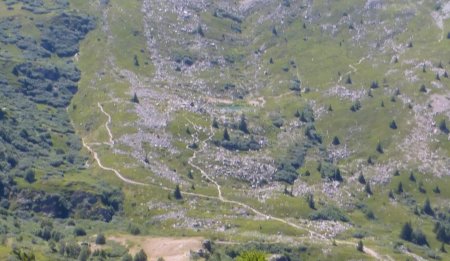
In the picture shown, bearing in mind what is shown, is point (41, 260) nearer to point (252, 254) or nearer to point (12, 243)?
point (12, 243)

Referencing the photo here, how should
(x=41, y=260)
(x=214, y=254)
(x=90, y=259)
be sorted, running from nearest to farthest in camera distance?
(x=41, y=260)
(x=90, y=259)
(x=214, y=254)

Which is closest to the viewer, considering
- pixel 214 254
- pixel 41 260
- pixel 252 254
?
pixel 252 254

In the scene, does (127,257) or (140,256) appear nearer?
(127,257)

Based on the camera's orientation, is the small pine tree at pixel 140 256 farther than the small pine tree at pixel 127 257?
Yes

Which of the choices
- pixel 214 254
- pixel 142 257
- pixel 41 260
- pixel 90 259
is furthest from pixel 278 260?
pixel 41 260

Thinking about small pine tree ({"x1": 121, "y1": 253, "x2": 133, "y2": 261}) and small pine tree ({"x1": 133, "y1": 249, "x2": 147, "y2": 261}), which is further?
small pine tree ({"x1": 133, "y1": 249, "x2": 147, "y2": 261})

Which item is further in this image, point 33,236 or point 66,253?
Answer: point 33,236

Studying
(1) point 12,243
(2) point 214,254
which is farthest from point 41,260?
(2) point 214,254

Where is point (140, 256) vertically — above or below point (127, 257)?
above

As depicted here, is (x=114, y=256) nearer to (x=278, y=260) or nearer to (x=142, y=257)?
(x=142, y=257)
